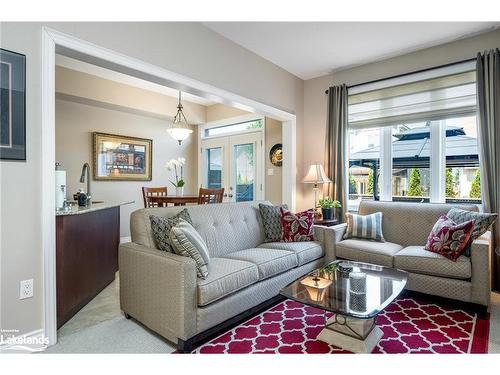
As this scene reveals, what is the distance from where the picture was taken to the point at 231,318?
2.21m

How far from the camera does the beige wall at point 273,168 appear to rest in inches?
198

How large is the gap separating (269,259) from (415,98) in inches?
115

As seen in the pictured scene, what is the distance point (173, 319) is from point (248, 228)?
4.63 ft

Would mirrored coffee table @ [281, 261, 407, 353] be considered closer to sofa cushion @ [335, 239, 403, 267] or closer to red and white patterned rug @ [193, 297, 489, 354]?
red and white patterned rug @ [193, 297, 489, 354]

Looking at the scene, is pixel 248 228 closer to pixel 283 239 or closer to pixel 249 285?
pixel 283 239

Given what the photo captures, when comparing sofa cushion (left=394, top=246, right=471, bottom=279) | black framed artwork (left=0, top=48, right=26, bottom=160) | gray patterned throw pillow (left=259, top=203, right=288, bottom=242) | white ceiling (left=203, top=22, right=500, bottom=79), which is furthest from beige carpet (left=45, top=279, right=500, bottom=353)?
white ceiling (left=203, top=22, right=500, bottom=79)

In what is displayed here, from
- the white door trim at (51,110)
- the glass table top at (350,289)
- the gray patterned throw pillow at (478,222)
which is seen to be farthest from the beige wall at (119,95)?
the gray patterned throw pillow at (478,222)

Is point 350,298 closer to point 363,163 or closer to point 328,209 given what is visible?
point 328,209

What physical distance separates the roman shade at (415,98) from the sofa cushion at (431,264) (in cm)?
184

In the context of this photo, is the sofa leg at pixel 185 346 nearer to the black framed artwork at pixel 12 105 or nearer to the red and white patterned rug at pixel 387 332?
the red and white patterned rug at pixel 387 332

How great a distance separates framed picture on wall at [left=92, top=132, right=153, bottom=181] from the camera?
16.0ft

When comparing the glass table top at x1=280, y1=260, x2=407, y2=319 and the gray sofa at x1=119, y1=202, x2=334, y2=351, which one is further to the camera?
the gray sofa at x1=119, y1=202, x2=334, y2=351

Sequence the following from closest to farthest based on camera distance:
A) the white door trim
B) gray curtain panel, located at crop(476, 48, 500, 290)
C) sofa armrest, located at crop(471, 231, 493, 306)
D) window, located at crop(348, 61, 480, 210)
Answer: the white door trim, sofa armrest, located at crop(471, 231, 493, 306), gray curtain panel, located at crop(476, 48, 500, 290), window, located at crop(348, 61, 480, 210)
